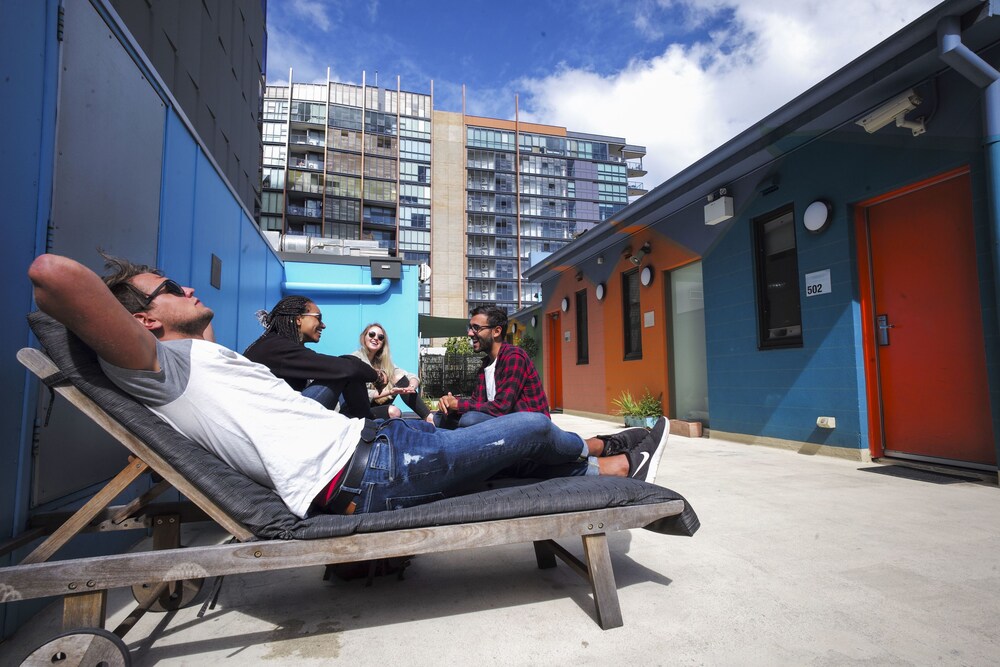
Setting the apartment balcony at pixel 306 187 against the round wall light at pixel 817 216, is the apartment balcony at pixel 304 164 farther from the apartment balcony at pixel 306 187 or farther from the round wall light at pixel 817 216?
the round wall light at pixel 817 216

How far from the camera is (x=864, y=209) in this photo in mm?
4570

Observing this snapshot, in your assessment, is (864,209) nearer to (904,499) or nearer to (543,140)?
(904,499)

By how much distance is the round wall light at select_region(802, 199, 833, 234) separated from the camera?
4723 mm

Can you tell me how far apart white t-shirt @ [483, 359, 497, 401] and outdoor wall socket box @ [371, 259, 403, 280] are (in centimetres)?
366

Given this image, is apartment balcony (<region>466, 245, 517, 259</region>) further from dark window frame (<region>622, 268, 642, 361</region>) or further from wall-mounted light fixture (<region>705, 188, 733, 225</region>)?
wall-mounted light fixture (<region>705, 188, 733, 225</region>)

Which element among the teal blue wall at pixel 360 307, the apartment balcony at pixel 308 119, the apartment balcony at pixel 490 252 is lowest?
the teal blue wall at pixel 360 307

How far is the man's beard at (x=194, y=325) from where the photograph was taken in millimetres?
1631

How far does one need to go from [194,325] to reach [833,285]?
522 centimetres

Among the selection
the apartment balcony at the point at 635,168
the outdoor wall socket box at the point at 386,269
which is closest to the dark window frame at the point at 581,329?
the outdoor wall socket box at the point at 386,269

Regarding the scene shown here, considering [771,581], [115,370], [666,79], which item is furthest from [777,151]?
[666,79]

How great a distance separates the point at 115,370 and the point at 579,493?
138cm

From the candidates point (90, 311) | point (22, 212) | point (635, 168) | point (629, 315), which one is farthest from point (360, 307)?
point (635, 168)

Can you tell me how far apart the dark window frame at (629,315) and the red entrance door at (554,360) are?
3503 millimetres

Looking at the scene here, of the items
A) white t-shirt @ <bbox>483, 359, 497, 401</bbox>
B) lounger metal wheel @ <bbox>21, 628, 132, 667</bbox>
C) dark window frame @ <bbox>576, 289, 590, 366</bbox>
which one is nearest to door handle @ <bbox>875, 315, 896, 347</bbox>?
white t-shirt @ <bbox>483, 359, 497, 401</bbox>
